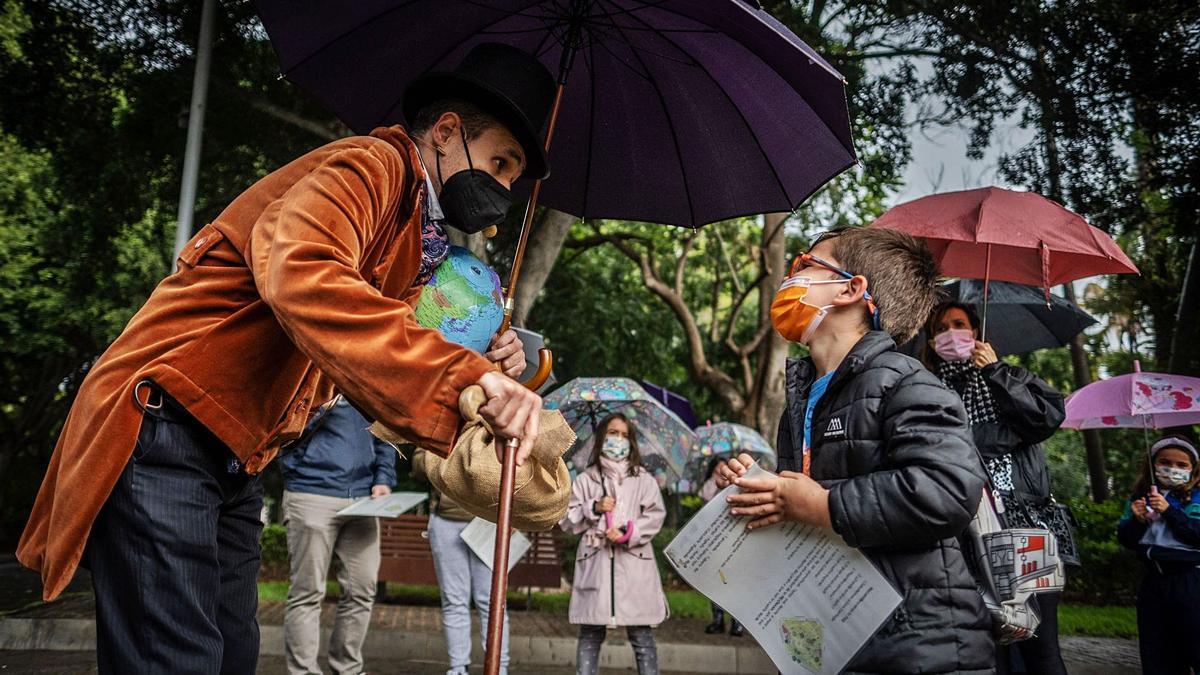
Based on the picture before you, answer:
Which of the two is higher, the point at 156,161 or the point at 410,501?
the point at 156,161

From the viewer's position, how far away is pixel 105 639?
6.38 feet

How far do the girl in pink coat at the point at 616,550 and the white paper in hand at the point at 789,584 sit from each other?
4.02 metres

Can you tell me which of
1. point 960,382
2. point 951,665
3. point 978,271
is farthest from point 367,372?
point 978,271

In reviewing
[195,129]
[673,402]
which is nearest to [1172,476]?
[673,402]

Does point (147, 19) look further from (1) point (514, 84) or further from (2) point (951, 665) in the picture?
(2) point (951, 665)

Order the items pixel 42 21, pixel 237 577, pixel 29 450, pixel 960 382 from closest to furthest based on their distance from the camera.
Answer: pixel 237 577 < pixel 960 382 < pixel 42 21 < pixel 29 450

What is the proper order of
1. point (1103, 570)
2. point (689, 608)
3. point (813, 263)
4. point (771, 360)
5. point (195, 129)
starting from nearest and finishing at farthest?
point (813, 263) < point (195, 129) < point (689, 608) < point (1103, 570) < point (771, 360)

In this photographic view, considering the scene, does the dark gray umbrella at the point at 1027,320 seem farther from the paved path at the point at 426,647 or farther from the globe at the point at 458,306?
the globe at the point at 458,306

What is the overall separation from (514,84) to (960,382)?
13.1 ft

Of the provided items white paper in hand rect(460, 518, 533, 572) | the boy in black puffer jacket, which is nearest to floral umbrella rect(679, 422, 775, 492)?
white paper in hand rect(460, 518, 533, 572)

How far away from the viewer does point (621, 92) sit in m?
→ 3.44

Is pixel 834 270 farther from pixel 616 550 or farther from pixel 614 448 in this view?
pixel 614 448

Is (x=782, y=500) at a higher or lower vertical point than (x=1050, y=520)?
higher

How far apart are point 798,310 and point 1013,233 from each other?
9.50 ft
